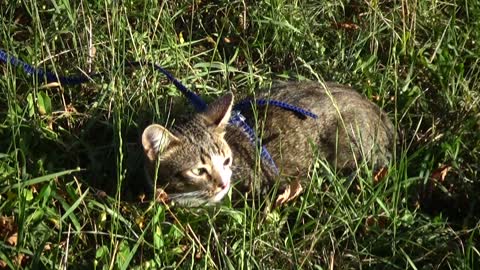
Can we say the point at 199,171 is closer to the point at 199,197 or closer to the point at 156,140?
the point at 199,197

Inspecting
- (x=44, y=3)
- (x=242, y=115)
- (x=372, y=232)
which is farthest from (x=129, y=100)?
(x=372, y=232)

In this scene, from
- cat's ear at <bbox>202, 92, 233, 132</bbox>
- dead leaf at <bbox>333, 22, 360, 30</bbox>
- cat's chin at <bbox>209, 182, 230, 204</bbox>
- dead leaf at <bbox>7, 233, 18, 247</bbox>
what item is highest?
cat's ear at <bbox>202, 92, 233, 132</bbox>

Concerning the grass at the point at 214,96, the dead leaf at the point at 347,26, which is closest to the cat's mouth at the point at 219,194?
the grass at the point at 214,96

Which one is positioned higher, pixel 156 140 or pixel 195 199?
pixel 156 140

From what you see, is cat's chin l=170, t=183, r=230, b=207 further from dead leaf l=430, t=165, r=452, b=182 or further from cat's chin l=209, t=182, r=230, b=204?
dead leaf l=430, t=165, r=452, b=182

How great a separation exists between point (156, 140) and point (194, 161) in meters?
0.25

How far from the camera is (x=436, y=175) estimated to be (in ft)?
15.9

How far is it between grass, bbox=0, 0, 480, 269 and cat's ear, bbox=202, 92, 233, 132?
0.86 ft

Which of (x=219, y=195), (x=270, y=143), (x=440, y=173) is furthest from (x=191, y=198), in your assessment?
(x=440, y=173)

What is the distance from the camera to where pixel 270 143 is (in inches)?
197

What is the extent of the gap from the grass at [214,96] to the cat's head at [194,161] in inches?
6.2

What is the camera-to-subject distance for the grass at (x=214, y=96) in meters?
4.16

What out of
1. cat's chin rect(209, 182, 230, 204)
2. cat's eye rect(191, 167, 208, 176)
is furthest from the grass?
cat's eye rect(191, 167, 208, 176)

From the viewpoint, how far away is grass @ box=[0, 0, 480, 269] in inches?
164
